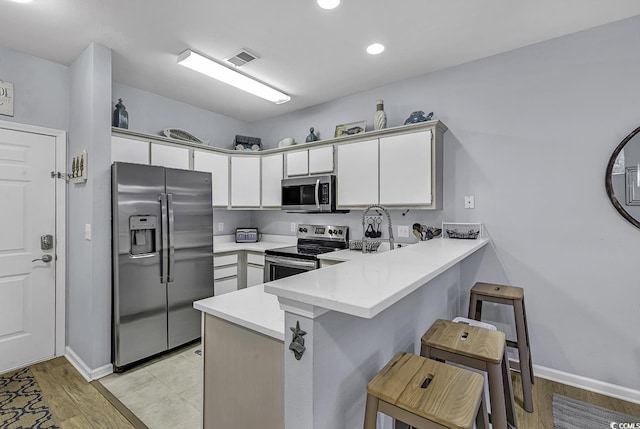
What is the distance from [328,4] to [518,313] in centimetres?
247

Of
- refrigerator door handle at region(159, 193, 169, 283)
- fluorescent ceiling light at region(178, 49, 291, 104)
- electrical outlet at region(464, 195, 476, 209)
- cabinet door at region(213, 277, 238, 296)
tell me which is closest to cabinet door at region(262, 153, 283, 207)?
fluorescent ceiling light at region(178, 49, 291, 104)

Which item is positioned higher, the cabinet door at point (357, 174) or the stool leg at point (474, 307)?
the cabinet door at point (357, 174)

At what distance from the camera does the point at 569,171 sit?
7.72 ft

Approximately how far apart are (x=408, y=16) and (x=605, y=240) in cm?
221

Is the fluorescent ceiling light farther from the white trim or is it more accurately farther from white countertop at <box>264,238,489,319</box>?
white countertop at <box>264,238,489,319</box>

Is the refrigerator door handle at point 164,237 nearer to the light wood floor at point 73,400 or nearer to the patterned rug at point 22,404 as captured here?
the light wood floor at point 73,400

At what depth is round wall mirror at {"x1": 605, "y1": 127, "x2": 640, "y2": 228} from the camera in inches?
83.9

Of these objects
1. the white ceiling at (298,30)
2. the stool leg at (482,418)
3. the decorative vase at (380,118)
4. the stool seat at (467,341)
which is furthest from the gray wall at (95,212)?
the stool leg at (482,418)

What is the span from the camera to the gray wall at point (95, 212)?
8.13 feet

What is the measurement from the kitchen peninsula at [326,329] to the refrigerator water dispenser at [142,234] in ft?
4.94

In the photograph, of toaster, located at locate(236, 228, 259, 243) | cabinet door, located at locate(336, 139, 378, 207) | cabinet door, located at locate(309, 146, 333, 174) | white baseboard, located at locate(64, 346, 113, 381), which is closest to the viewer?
white baseboard, located at locate(64, 346, 113, 381)

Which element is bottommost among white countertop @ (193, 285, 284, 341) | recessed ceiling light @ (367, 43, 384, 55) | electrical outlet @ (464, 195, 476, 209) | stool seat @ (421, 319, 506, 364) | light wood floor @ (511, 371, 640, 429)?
light wood floor @ (511, 371, 640, 429)

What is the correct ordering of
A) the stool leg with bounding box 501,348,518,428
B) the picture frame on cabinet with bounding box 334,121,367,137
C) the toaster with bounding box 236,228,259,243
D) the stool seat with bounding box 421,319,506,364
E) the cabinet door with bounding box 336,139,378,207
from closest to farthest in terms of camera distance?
the stool seat with bounding box 421,319,506,364 → the stool leg with bounding box 501,348,518,428 → the cabinet door with bounding box 336,139,378,207 → the picture frame on cabinet with bounding box 334,121,367,137 → the toaster with bounding box 236,228,259,243

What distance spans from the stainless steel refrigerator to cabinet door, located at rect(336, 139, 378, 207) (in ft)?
4.74
